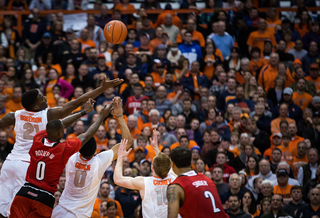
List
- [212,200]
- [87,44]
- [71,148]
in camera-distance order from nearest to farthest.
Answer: [212,200], [71,148], [87,44]

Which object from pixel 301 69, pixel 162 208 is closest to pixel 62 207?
pixel 162 208

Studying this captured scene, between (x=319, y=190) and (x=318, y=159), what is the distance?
174cm

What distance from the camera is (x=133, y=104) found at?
13930mm

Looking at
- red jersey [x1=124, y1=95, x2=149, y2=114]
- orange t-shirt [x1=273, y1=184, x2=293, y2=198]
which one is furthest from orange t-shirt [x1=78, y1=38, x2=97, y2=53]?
orange t-shirt [x1=273, y1=184, x2=293, y2=198]

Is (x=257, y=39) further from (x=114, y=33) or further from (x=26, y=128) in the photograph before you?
(x=26, y=128)

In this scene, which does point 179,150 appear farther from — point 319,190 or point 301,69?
A: point 301,69

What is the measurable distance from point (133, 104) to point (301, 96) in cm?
561

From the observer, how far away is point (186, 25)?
17.7 metres

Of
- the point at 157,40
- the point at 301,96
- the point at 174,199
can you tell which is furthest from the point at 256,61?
the point at 174,199

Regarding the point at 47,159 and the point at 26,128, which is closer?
the point at 47,159

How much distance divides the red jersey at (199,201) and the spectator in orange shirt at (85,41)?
11542 millimetres

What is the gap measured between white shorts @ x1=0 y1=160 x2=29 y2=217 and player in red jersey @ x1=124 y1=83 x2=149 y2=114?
6.72 metres

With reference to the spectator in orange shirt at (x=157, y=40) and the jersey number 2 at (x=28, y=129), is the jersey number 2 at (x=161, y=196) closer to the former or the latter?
the jersey number 2 at (x=28, y=129)

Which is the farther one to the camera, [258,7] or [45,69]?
[258,7]
